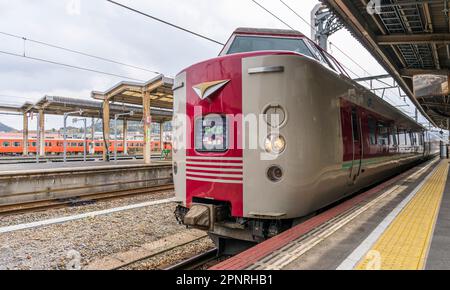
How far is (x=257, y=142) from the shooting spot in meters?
3.91

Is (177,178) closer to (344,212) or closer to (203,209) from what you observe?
(203,209)

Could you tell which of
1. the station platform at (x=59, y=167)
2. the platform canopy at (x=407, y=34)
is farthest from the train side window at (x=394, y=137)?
the station platform at (x=59, y=167)

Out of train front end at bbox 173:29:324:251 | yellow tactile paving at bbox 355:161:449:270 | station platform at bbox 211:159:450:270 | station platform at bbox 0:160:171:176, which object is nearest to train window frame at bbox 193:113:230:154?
train front end at bbox 173:29:324:251

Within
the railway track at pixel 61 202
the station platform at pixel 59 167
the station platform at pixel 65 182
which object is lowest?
the railway track at pixel 61 202

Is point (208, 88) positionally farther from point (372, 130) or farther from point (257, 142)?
point (372, 130)

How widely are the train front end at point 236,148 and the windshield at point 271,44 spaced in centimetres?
110

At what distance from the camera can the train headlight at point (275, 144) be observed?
150 inches

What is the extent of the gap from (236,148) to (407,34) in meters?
7.53

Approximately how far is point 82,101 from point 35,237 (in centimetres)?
1685

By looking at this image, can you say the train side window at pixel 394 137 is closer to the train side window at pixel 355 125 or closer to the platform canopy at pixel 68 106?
the train side window at pixel 355 125

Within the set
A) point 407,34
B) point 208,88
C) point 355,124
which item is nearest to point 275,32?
point 208,88

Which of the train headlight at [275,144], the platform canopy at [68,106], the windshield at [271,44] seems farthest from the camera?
the platform canopy at [68,106]

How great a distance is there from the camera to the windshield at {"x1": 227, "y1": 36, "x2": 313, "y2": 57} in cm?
506
